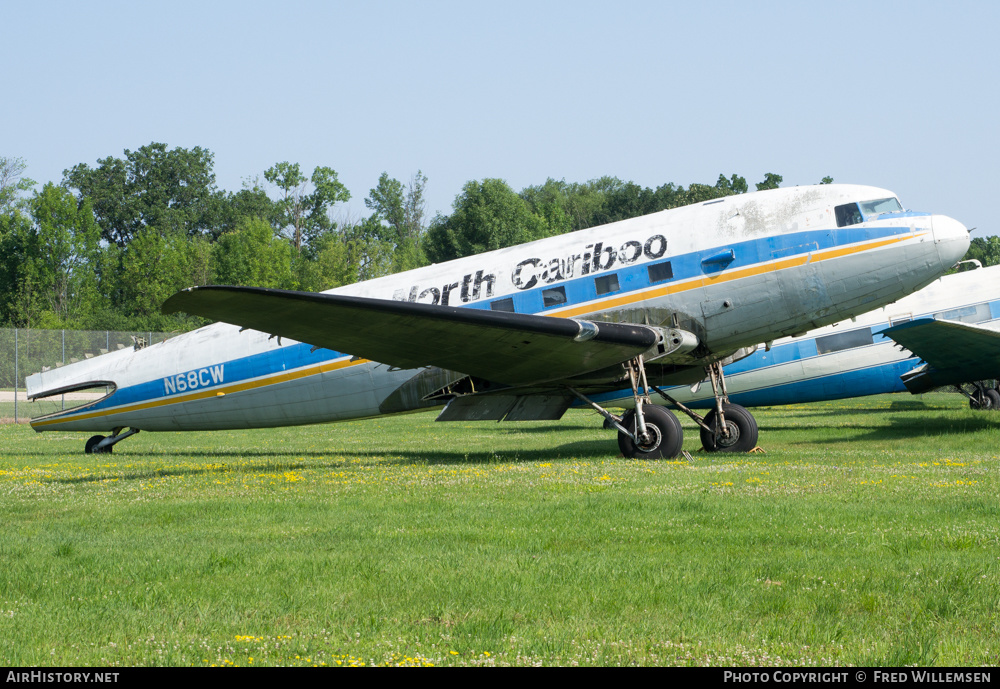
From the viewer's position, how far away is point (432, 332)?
14.2 m

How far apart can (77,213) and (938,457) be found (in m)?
74.1

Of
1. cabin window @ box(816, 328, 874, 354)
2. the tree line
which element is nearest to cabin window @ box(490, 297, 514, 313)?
cabin window @ box(816, 328, 874, 354)

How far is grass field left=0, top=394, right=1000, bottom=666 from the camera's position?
17.0ft

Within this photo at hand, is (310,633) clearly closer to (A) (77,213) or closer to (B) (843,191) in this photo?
(B) (843,191)

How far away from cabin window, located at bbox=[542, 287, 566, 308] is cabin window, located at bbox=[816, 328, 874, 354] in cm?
1205

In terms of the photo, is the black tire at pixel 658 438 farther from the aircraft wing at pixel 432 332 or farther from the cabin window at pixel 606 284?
the cabin window at pixel 606 284

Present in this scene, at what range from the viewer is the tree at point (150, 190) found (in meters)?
101

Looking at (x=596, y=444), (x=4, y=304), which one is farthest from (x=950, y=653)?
(x=4, y=304)

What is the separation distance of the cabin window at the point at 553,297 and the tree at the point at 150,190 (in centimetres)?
9156

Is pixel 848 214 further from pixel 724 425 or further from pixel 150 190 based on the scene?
pixel 150 190

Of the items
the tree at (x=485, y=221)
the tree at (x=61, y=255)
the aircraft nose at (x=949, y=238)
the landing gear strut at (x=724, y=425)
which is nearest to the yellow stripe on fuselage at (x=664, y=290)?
the aircraft nose at (x=949, y=238)

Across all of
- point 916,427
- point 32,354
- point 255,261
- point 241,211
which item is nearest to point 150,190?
Result: point 241,211

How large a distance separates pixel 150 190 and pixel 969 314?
96.1 meters

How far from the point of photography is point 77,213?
74.9 meters
